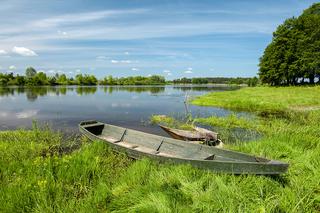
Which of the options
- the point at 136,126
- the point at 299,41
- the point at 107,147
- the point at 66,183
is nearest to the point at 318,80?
the point at 299,41

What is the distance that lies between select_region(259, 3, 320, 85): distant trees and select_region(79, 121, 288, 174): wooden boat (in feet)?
147

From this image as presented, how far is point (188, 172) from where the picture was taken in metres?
7.03

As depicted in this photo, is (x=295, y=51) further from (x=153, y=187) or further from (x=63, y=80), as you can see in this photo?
(x=63, y=80)

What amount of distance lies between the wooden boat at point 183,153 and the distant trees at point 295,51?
4470 centimetres

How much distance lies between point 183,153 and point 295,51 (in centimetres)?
5105

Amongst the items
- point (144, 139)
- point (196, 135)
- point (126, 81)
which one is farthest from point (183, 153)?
point (126, 81)

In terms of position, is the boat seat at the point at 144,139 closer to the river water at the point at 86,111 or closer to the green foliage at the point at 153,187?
the green foliage at the point at 153,187

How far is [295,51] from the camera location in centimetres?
5212

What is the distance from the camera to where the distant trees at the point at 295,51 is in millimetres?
47656

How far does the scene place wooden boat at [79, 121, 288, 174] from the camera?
6.55 m

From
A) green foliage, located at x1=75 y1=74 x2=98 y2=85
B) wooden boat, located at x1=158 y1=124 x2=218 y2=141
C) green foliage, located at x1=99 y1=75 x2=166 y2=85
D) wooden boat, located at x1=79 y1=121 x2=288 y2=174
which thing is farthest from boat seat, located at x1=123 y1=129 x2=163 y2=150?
green foliage, located at x1=99 y1=75 x2=166 y2=85

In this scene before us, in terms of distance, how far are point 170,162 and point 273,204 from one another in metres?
3.71

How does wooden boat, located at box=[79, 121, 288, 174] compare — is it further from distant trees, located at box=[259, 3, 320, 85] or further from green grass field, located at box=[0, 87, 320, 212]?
distant trees, located at box=[259, 3, 320, 85]

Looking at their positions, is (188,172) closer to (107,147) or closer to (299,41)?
(107,147)
